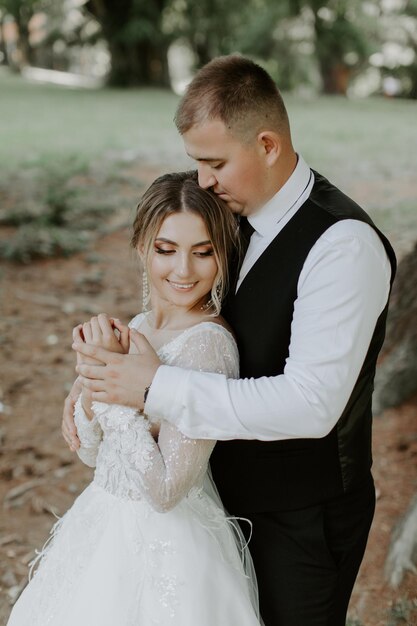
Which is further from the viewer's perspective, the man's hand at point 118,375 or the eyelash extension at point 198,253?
the eyelash extension at point 198,253

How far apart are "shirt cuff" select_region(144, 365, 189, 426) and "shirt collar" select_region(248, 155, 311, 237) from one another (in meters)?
0.52

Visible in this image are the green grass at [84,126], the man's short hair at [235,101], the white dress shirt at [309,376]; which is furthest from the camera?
the green grass at [84,126]

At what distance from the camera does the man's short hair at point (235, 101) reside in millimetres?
2041

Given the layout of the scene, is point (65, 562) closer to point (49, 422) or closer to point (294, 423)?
point (294, 423)

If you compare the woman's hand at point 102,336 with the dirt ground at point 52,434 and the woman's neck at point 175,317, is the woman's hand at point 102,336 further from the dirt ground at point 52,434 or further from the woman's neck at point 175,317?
the dirt ground at point 52,434

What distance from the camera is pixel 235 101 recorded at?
2.06 m

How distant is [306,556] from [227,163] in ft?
3.74

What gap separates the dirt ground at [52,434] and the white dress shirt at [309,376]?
133cm

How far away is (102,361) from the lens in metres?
1.89

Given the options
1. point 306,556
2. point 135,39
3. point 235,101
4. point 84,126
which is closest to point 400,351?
point 306,556

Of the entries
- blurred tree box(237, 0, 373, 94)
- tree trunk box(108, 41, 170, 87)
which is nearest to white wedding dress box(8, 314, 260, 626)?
blurred tree box(237, 0, 373, 94)

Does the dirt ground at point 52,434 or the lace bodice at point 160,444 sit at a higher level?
the lace bodice at point 160,444

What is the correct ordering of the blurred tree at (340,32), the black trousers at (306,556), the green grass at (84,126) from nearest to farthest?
1. the black trousers at (306,556)
2. the green grass at (84,126)
3. the blurred tree at (340,32)

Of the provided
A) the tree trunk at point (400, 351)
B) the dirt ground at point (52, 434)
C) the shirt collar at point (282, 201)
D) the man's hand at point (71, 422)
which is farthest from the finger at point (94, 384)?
the tree trunk at point (400, 351)
